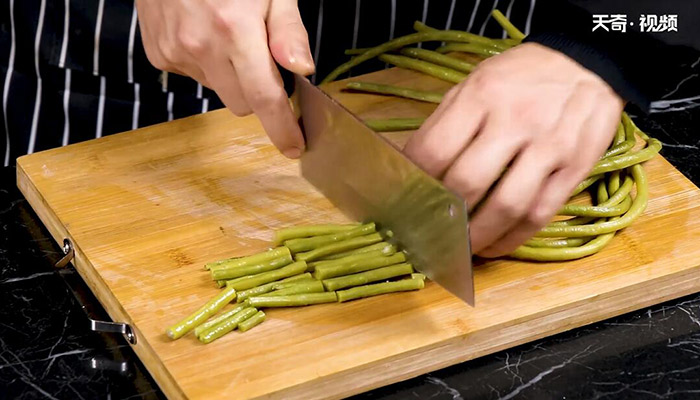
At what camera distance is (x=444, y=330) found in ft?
7.53

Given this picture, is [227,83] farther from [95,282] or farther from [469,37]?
[469,37]

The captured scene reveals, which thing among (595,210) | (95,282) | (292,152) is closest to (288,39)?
(292,152)

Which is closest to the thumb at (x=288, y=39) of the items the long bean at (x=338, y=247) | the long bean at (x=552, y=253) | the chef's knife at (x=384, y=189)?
the chef's knife at (x=384, y=189)

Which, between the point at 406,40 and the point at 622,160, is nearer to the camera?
the point at 622,160

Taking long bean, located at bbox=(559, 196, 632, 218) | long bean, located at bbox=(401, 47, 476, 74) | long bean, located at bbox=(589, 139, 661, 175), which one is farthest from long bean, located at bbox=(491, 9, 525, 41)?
long bean, located at bbox=(559, 196, 632, 218)

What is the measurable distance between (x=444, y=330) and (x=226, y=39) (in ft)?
2.50

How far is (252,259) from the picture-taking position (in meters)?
2.43

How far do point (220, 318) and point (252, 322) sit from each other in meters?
0.07

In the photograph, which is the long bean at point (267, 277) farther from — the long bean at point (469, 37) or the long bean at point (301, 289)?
the long bean at point (469, 37)

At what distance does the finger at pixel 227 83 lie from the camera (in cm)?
244

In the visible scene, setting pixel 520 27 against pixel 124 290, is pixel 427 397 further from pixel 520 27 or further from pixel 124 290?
pixel 520 27

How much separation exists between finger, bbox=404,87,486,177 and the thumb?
0.30 metres

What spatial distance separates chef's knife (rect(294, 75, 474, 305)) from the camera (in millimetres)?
2224

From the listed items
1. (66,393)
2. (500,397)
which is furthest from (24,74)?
(500,397)
